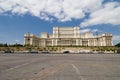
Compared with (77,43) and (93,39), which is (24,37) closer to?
(77,43)

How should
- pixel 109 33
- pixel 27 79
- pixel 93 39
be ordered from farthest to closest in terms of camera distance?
pixel 93 39, pixel 109 33, pixel 27 79

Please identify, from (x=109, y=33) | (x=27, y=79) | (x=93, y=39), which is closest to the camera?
(x=27, y=79)

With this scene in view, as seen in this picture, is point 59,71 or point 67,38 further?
point 67,38

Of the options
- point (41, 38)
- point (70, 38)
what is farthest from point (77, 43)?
point (41, 38)

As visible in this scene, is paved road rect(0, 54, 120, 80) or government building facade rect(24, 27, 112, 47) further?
government building facade rect(24, 27, 112, 47)

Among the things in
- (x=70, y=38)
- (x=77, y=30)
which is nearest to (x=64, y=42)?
(x=70, y=38)

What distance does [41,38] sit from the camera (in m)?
165

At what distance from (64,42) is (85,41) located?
786 inches

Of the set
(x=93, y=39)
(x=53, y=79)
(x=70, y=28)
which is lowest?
(x=53, y=79)

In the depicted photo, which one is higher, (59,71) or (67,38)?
(67,38)

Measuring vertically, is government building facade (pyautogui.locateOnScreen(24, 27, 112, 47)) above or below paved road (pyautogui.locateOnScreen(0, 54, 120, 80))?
above

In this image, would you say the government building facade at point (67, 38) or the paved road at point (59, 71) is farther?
the government building facade at point (67, 38)

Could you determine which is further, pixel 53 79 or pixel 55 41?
pixel 55 41

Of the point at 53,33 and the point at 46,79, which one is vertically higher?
the point at 53,33
